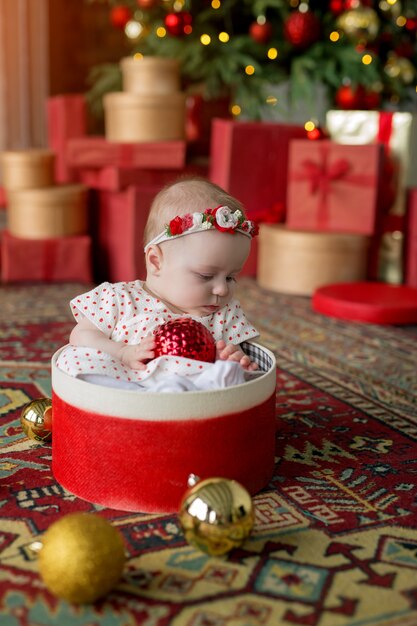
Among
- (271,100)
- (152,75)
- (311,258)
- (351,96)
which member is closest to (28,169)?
(152,75)

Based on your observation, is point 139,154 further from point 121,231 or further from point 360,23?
point 360,23

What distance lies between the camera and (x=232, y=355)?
1.34 meters

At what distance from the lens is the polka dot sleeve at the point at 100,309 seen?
1397mm

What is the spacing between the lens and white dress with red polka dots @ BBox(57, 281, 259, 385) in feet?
4.21

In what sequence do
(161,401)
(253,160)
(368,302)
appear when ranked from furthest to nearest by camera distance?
(253,160)
(368,302)
(161,401)

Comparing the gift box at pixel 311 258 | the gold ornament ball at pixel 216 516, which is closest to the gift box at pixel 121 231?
the gift box at pixel 311 258

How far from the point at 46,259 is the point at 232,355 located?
1959mm

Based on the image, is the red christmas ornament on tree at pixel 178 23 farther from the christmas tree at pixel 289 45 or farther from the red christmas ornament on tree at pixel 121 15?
the red christmas ornament on tree at pixel 121 15

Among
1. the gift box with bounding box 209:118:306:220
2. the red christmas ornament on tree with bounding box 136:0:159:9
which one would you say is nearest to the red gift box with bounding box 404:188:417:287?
the gift box with bounding box 209:118:306:220

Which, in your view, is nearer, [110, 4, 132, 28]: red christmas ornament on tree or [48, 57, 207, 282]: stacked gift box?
[48, 57, 207, 282]: stacked gift box

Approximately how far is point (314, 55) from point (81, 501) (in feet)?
8.63

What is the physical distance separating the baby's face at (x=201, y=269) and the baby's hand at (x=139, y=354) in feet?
0.38

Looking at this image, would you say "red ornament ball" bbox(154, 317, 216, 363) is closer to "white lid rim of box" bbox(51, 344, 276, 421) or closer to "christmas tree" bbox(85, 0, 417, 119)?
"white lid rim of box" bbox(51, 344, 276, 421)

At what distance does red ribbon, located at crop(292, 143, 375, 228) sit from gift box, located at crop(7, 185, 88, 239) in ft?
3.05
